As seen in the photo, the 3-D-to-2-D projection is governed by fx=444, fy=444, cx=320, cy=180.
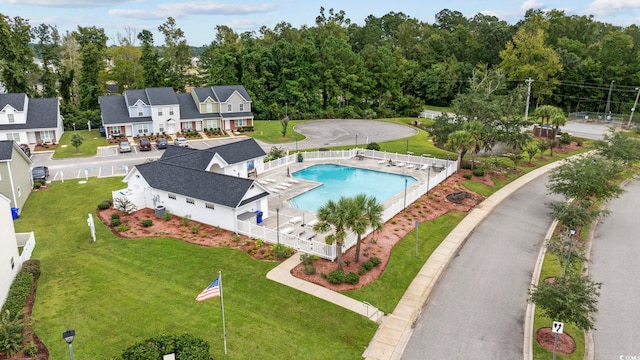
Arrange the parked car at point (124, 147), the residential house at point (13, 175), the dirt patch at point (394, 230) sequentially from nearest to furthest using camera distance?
the dirt patch at point (394, 230) → the residential house at point (13, 175) → the parked car at point (124, 147)

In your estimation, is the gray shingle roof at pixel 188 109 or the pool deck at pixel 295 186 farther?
the gray shingle roof at pixel 188 109

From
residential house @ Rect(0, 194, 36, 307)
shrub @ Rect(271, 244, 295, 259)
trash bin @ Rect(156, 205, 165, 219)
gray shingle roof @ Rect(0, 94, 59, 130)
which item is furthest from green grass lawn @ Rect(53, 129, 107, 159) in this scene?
A: shrub @ Rect(271, 244, 295, 259)

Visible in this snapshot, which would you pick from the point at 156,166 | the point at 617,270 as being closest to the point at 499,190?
the point at 617,270

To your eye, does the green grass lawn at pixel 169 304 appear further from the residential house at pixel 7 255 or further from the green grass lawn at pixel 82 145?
the green grass lawn at pixel 82 145

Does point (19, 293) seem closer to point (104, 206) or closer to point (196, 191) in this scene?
point (196, 191)

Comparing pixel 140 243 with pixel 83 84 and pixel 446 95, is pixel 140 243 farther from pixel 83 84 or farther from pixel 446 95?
pixel 446 95

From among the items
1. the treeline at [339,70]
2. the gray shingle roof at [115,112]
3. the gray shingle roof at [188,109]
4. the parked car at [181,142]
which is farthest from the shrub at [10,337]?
the treeline at [339,70]

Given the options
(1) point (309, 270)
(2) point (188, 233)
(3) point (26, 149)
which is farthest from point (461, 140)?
(3) point (26, 149)
